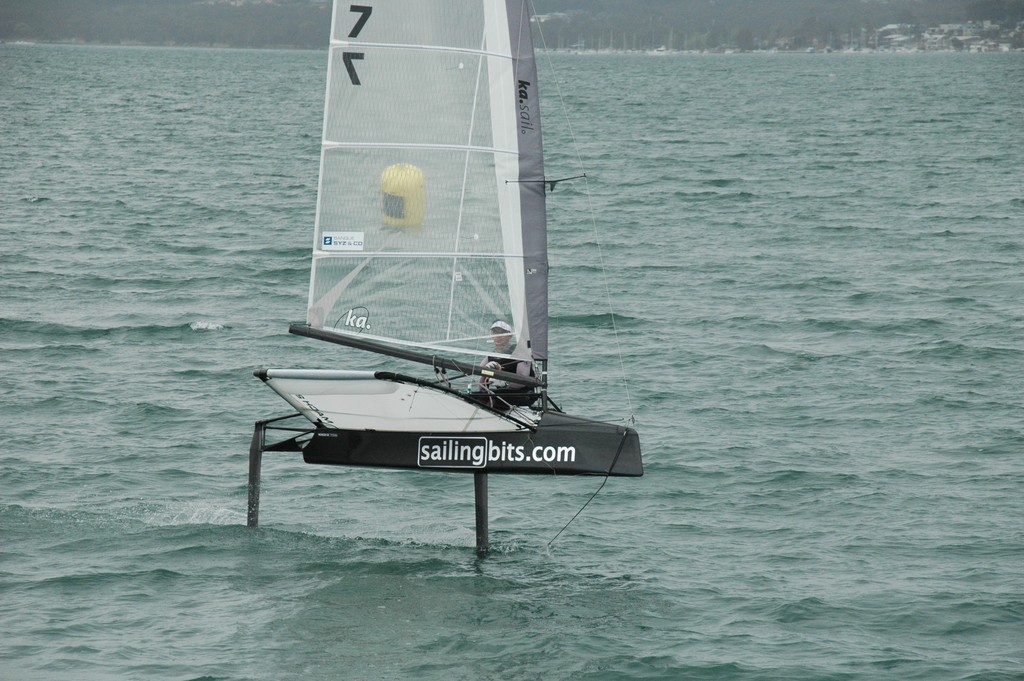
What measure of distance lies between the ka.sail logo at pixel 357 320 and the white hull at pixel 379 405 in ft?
2.58

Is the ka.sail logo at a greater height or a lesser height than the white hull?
greater

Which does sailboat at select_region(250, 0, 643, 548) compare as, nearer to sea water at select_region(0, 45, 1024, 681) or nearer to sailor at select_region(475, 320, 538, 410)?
sailor at select_region(475, 320, 538, 410)

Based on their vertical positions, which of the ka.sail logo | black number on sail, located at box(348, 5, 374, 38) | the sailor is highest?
black number on sail, located at box(348, 5, 374, 38)

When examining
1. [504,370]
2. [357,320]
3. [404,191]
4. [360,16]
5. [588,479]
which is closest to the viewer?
[360,16]

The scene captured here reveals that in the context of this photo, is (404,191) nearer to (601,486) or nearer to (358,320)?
(358,320)

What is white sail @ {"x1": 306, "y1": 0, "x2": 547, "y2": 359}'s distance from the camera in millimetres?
13246

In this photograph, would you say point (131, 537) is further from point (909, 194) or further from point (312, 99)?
point (312, 99)

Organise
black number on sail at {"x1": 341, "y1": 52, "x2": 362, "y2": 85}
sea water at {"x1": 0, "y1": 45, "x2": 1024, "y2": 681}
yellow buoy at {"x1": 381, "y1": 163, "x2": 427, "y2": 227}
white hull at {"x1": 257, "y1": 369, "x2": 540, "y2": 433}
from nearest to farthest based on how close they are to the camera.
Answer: white hull at {"x1": 257, "y1": 369, "x2": 540, "y2": 433}
sea water at {"x1": 0, "y1": 45, "x2": 1024, "y2": 681}
black number on sail at {"x1": 341, "y1": 52, "x2": 362, "y2": 85}
yellow buoy at {"x1": 381, "y1": 163, "x2": 427, "y2": 227}

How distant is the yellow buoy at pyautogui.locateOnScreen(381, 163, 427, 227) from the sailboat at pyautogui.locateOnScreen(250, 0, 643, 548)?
0.04 feet

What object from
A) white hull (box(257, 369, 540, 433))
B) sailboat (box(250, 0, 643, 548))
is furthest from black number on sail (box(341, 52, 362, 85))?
white hull (box(257, 369, 540, 433))

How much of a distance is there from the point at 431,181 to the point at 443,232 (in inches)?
20.0

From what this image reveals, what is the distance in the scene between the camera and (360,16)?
1314cm

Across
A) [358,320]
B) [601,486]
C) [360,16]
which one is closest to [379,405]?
[358,320]

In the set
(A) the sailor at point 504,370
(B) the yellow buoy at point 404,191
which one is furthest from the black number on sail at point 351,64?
(A) the sailor at point 504,370
